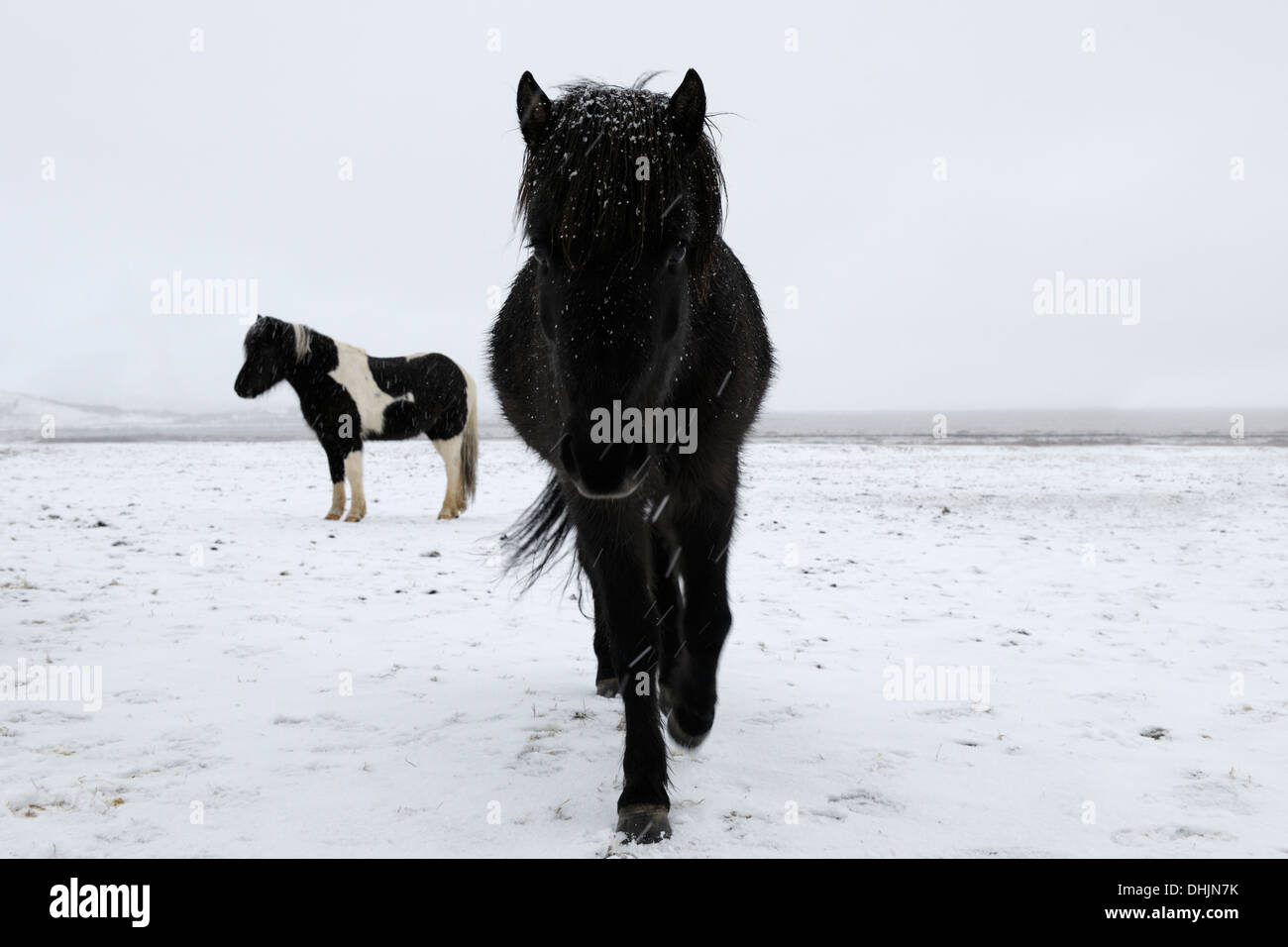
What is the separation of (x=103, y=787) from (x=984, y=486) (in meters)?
14.0

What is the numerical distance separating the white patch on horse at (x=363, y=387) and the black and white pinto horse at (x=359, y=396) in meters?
0.01

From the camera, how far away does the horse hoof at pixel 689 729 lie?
299 cm

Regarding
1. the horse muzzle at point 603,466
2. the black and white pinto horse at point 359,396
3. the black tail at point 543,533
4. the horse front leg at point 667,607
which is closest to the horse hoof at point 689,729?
the horse front leg at point 667,607

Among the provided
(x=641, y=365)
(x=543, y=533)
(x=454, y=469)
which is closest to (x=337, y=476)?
(x=454, y=469)

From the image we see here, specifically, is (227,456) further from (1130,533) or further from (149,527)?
(1130,533)

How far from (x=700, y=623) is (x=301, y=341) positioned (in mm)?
8394

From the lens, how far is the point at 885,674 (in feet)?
13.5

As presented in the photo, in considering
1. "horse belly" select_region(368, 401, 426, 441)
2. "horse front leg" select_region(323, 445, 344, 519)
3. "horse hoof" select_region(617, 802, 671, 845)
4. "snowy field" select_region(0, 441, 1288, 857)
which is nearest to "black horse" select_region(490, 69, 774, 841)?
"horse hoof" select_region(617, 802, 671, 845)

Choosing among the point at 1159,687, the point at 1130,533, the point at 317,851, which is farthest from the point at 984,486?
the point at 317,851

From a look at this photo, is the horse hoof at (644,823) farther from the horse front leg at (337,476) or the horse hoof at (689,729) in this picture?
the horse front leg at (337,476)

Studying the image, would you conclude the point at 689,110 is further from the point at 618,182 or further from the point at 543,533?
the point at 543,533

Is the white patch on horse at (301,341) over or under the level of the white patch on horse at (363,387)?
over

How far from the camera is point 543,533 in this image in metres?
4.60

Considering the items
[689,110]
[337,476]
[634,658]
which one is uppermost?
[689,110]
